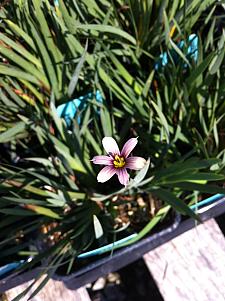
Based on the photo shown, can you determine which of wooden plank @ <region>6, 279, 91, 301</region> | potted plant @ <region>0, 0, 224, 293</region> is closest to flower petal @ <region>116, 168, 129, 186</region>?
potted plant @ <region>0, 0, 224, 293</region>

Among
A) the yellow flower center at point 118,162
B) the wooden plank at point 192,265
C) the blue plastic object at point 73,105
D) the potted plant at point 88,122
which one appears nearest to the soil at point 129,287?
the wooden plank at point 192,265

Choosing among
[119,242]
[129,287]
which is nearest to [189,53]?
[119,242]

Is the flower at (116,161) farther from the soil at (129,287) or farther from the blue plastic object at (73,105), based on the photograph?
the soil at (129,287)

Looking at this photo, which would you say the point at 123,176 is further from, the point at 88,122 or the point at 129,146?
the point at 88,122

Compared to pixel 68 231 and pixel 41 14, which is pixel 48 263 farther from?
pixel 41 14

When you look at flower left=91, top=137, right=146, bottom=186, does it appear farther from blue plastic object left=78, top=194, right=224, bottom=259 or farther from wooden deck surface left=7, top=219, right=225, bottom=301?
wooden deck surface left=7, top=219, right=225, bottom=301
